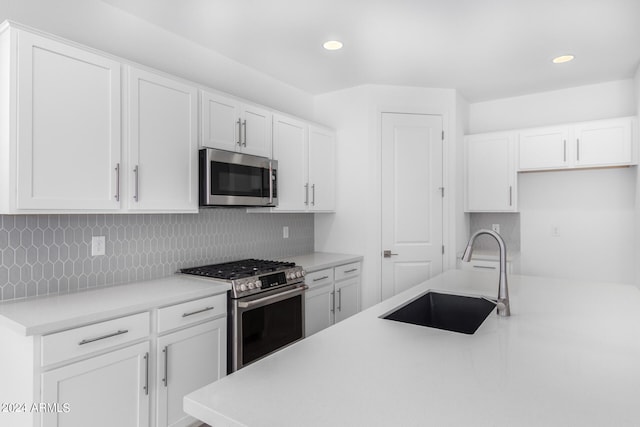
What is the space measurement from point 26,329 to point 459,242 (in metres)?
3.68

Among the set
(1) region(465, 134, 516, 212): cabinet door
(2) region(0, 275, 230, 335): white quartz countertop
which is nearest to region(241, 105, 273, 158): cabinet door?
(2) region(0, 275, 230, 335): white quartz countertop

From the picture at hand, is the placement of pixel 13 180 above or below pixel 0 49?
below

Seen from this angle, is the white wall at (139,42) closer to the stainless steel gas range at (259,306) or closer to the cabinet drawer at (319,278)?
the stainless steel gas range at (259,306)

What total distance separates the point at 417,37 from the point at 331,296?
221cm

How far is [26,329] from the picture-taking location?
1491 millimetres

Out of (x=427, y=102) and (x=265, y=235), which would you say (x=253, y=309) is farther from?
(x=427, y=102)

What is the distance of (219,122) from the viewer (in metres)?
2.67

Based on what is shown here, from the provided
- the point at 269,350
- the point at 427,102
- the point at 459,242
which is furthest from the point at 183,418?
the point at 427,102

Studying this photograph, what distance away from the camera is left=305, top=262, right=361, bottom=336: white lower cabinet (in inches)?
125

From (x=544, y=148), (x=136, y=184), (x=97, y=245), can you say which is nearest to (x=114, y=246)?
(x=97, y=245)

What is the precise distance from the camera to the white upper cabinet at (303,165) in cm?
326

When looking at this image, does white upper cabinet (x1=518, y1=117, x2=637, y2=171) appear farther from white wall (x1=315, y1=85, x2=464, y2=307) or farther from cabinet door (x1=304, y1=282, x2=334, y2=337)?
cabinet door (x1=304, y1=282, x2=334, y2=337)

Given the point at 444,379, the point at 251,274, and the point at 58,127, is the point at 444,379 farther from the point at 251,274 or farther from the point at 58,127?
the point at 58,127

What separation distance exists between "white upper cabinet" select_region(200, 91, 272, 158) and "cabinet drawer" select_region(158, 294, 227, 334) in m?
1.03
